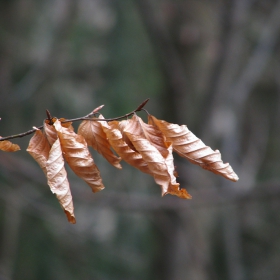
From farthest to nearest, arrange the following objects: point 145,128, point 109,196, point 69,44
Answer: point 69,44
point 109,196
point 145,128

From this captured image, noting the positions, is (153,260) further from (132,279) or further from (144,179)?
(144,179)

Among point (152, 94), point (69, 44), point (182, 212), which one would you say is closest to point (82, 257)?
point (182, 212)

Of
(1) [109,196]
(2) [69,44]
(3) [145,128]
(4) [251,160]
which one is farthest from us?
(2) [69,44]

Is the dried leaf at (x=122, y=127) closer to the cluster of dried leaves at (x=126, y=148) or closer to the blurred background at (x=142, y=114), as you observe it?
the cluster of dried leaves at (x=126, y=148)

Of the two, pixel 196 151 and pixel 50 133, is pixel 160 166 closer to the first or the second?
pixel 196 151

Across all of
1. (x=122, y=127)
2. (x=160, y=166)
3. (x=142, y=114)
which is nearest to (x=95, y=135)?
(x=122, y=127)

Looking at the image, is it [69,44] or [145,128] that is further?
[69,44]

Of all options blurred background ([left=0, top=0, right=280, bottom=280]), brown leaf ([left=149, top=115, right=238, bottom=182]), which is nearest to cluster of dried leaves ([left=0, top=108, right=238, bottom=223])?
brown leaf ([left=149, top=115, right=238, bottom=182])
